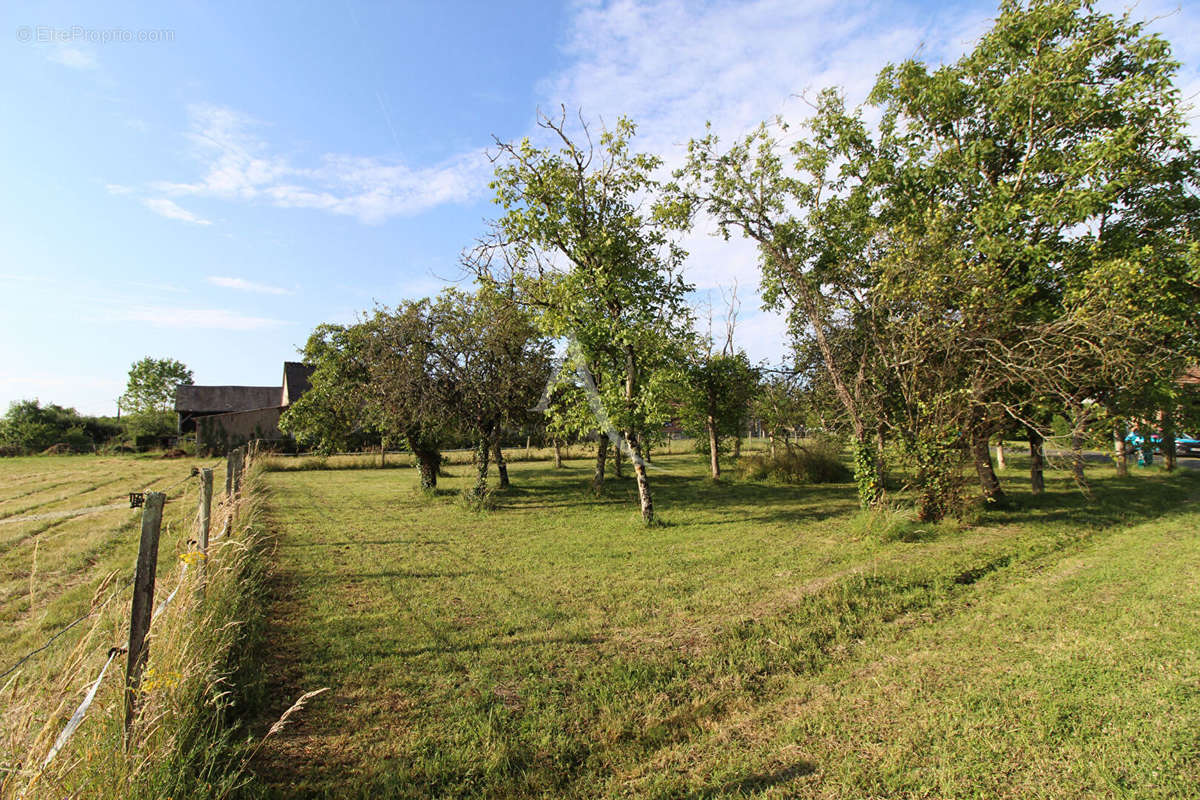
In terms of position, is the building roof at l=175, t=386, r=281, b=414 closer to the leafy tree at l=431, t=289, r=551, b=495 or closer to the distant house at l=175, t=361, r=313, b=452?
the distant house at l=175, t=361, r=313, b=452

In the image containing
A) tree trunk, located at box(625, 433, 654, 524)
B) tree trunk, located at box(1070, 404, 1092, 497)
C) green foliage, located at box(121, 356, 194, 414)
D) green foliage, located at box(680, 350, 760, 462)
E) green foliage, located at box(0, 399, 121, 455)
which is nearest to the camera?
tree trunk, located at box(1070, 404, 1092, 497)

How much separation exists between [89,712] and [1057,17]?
17.6 meters

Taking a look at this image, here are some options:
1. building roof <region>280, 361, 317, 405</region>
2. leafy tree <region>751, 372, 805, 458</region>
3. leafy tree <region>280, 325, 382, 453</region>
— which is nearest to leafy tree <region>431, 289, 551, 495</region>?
leafy tree <region>280, 325, 382, 453</region>

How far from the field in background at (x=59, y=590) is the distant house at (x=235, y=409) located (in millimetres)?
19498

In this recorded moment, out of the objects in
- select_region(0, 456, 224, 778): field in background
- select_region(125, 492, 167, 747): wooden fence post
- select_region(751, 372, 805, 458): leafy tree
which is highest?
select_region(751, 372, 805, 458): leafy tree

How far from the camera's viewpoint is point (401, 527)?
39.3 ft

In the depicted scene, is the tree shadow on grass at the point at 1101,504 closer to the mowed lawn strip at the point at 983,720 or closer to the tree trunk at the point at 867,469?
the tree trunk at the point at 867,469

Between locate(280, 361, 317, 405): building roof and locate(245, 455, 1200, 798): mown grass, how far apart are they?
38367 mm

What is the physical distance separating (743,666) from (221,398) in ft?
177

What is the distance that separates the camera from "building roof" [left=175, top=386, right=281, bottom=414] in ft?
151

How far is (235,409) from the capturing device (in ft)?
154

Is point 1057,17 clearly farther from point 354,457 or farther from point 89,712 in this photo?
point 354,457

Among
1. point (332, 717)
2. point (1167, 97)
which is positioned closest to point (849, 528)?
point (332, 717)

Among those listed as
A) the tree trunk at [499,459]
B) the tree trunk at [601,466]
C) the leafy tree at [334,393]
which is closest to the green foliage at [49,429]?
the leafy tree at [334,393]
